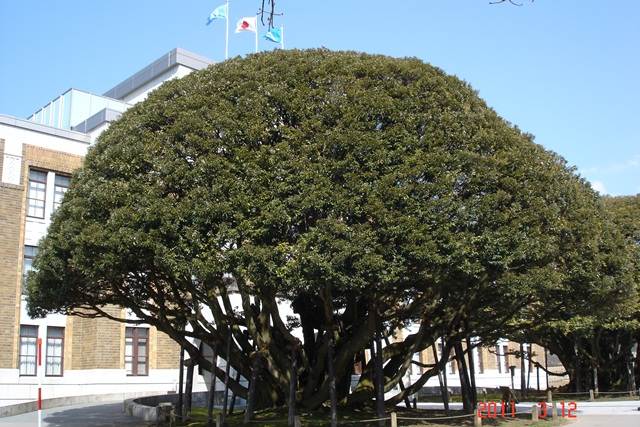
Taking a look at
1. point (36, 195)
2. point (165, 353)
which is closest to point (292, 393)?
point (165, 353)

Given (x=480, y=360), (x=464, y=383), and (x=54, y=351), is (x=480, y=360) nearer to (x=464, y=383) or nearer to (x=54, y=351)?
(x=54, y=351)

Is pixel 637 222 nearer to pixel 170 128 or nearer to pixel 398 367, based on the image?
pixel 398 367

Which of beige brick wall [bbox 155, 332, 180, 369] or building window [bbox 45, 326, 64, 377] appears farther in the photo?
beige brick wall [bbox 155, 332, 180, 369]

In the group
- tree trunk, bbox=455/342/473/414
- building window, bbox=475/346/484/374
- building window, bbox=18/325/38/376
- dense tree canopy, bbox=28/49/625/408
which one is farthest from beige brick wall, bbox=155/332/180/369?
building window, bbox=475/346/484/374

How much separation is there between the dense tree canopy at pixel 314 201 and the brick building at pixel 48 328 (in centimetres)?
1198

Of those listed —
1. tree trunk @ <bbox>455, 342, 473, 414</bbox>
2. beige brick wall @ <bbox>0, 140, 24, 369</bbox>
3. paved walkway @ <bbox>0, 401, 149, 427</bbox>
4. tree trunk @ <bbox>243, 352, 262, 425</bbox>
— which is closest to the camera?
tree trunk @ <bbox>243, 352, 262, 425</bbox>

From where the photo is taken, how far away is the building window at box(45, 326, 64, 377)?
30.3 meters

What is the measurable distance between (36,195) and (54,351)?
7.17 m

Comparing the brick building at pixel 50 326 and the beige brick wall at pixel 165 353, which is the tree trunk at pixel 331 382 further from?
the beige brick wall at pixel 165 353

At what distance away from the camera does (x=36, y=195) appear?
3089cm

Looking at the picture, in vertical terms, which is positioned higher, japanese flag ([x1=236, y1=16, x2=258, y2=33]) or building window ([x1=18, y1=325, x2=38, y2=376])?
japanese flag ([x1=236, y1=16, x2=258, y2=33])

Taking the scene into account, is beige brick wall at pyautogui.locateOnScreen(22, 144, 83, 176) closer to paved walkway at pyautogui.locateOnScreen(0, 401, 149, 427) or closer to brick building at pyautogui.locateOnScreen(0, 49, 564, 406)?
brick building at pyautogui.locateOnScreen(0, 49, 564, 406)

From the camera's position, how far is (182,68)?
34562 mm

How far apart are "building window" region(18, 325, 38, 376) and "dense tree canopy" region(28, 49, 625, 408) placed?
12.3 meters
